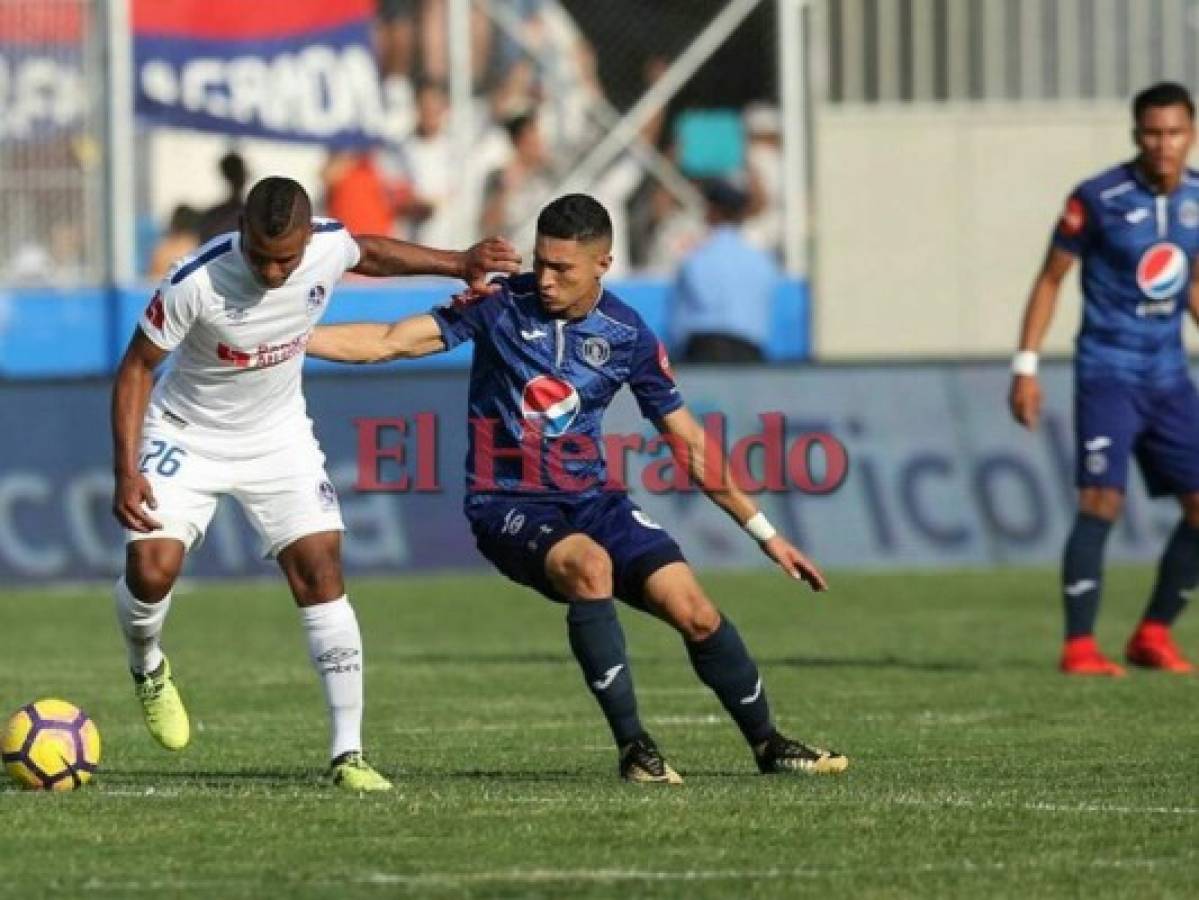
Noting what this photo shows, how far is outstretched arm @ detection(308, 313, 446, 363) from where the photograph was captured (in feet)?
33.0

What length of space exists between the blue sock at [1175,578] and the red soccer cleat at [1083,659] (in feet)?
1.59

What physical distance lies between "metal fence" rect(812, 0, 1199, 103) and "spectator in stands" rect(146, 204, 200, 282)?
572cm

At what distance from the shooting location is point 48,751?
388 inches

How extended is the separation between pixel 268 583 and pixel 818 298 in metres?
7.77

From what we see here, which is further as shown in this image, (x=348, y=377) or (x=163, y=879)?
(x=348, y=377)

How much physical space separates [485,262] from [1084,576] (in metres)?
4.92

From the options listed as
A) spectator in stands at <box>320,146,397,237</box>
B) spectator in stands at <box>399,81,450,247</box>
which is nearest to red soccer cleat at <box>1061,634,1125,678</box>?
spectator in stands at <box>320,146,397,237</box>

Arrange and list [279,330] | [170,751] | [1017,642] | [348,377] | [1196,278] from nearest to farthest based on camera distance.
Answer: [279,330], [170,751], [1196,278], [1017,642], [348,377]

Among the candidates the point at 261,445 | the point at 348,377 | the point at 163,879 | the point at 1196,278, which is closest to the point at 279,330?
the point at 261,445

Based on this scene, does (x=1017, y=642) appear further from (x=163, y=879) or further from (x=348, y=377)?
(x=163, y=879)

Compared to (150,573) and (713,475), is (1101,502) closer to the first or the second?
(713,475)

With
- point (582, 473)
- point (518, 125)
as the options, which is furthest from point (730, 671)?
point (518, 125)

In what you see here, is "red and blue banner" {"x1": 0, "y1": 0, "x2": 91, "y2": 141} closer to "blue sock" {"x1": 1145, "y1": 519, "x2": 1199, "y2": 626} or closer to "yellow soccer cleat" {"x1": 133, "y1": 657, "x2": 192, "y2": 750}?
"blue sock" {"x1": 1145, "y1": 519, "x2": 1199, "y2": 626}

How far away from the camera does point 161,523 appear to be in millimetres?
10258
